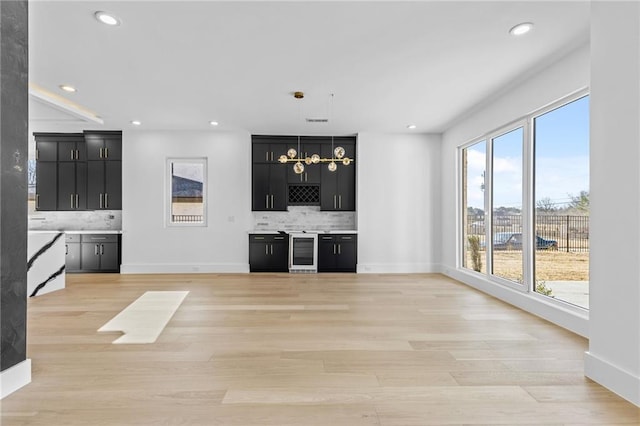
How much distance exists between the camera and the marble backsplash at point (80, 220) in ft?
23.7

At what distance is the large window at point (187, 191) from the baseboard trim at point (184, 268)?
899mm

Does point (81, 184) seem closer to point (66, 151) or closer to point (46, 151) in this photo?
point (66, 151)

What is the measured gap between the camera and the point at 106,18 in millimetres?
2850

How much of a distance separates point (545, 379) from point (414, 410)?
111cm

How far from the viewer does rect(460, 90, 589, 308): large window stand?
11.5ft

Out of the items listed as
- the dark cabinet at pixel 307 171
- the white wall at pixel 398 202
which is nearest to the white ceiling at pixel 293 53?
the white wall at pixel 398 202

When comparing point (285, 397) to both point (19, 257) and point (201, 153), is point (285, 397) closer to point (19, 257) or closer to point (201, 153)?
point (19, 257)

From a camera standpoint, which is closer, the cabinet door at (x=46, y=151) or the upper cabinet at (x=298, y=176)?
the cabinet door at (x=46, y=151)

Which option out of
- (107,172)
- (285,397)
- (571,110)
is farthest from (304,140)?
(285,397)

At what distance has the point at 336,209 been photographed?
7152 millimetres

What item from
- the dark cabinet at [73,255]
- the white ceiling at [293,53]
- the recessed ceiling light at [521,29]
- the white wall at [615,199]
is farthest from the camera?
the dark cabinet at [73,255]

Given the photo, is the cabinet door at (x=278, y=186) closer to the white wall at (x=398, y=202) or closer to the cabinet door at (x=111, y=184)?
the white wall at (x=398, y=202)

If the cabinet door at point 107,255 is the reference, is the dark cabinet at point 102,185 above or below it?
above

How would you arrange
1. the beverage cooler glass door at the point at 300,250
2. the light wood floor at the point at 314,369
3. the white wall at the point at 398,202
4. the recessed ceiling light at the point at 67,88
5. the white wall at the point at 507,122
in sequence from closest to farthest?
the light wood floor at the point at 314,369, the white wall at the point at 507,122, the recessed ceiling light at the point at 67,88, the beverage cooler glass door at the point at 300,250, the white wall at the point at 398,202
